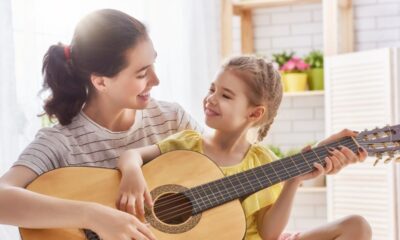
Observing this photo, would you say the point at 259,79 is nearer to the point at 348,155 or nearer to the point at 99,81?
the point at 348,155

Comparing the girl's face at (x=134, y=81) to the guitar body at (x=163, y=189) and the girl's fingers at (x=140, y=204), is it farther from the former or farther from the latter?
the girl's fingers at (x=140, y=204)

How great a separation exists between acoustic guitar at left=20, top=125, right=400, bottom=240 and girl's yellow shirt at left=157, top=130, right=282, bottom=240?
0.14 meters

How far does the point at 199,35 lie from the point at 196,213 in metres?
2.25

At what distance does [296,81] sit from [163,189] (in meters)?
2.42

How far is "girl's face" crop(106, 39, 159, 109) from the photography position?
6.66 ft

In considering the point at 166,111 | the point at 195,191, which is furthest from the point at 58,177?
the point at 166,111

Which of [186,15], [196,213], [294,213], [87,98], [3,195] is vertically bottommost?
[294,213]

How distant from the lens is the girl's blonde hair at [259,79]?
85.9 inches

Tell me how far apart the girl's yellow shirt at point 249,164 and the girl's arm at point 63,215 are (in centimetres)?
48

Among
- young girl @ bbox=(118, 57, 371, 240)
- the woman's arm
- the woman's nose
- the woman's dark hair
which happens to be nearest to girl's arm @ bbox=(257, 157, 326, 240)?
young girl @ bbox=(118, 57, 371, 240)

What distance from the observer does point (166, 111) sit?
2289 mm

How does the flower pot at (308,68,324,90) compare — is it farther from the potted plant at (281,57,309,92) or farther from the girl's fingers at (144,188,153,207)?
the girl's fingers at (144,188,153,207)

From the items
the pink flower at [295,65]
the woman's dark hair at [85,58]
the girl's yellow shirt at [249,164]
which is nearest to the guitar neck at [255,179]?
the girl's yellow shirt at [249,164]

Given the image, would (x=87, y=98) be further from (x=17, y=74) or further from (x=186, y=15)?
(x=186, y=15)
